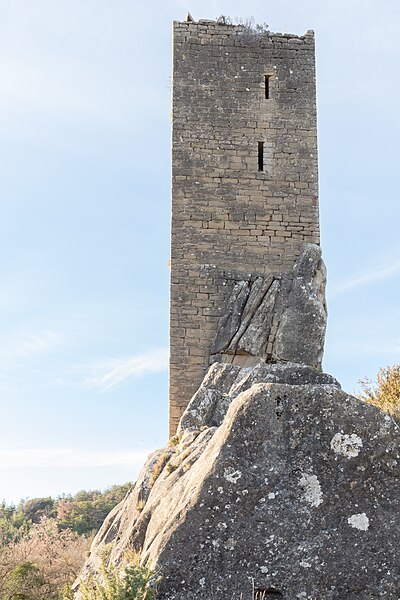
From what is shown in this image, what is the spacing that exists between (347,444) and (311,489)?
0.40 m

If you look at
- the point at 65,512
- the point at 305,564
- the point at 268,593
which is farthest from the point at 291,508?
the point at 65,512

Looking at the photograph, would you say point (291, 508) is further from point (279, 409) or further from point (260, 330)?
point (260, 330)

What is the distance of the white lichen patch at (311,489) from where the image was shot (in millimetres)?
5352

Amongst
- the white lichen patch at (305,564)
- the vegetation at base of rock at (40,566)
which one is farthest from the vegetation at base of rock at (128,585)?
the vegetation at base of rock at (40,566)

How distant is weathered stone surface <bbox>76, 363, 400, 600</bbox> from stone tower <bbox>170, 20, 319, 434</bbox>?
30.3 feet

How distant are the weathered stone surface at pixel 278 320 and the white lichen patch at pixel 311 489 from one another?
30.4 ft

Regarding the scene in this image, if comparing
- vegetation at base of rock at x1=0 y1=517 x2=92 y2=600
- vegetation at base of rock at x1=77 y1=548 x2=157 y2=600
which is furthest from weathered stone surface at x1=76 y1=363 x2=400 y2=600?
vegetation at base of rock at x1=0 y1=517 x2=92 y2=600

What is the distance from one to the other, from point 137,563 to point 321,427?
156 centimetres

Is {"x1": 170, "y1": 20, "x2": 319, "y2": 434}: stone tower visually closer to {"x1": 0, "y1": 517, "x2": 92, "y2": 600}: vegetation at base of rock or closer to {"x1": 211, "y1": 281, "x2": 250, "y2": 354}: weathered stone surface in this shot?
{"x1": 211, "y1": 281, "x2": 250, "y2": 354}: weathered stone surface

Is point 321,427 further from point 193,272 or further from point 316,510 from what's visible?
point 193,272

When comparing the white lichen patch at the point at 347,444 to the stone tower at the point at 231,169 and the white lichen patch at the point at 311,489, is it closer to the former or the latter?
the white lichen patch at the point at 311,489

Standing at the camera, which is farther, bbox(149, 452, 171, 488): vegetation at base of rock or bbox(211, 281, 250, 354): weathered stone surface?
bbox(211, 281, 250, 354): weathered stone surface

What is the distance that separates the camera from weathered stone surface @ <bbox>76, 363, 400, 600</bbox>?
5137 millimetres

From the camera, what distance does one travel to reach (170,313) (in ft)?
49.5
